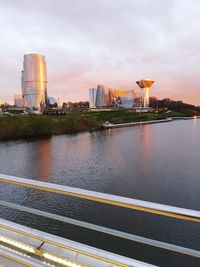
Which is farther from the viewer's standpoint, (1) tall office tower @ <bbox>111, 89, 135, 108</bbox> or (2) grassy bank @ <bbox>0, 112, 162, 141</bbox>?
(1) tall office tower @ <bbox>111, 89, 135, 108</bbox>

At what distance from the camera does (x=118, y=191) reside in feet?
49.7

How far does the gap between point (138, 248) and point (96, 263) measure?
290 inches

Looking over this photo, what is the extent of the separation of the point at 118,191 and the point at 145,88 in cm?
15158

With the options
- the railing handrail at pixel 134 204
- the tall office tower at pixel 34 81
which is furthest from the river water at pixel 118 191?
the tall office tower at pixel 34 81

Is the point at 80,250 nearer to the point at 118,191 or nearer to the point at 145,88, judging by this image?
the point at 118,191

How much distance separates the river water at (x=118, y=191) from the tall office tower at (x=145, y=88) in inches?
5226

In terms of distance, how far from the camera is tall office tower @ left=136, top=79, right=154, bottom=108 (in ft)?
518

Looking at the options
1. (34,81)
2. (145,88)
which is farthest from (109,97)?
(34,81)

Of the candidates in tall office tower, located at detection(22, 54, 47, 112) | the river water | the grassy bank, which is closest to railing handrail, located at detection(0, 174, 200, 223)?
the river water

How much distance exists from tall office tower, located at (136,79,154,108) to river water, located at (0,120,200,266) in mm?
132733

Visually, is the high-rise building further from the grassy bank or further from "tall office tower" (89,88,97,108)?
the grassy bank

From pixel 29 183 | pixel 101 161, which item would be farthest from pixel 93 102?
pixel 29 183

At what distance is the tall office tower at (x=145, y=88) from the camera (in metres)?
158

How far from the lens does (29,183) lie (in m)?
2.61
